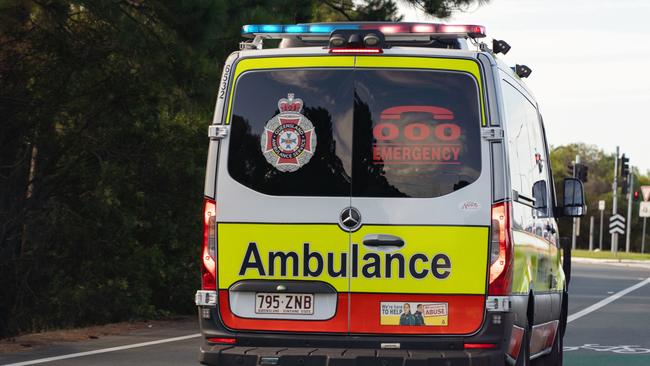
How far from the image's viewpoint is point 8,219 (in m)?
22.5

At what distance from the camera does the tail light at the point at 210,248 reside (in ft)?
30.3

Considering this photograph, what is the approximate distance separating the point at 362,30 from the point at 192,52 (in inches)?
383

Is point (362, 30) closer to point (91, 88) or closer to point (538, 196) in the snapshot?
point (538, 196)

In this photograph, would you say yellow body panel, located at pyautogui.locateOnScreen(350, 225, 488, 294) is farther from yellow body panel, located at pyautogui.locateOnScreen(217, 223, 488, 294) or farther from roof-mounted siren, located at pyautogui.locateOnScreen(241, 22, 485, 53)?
roof-mounted siren, located at pyautogui.locateOnScreen(241, 22, 485, 53)

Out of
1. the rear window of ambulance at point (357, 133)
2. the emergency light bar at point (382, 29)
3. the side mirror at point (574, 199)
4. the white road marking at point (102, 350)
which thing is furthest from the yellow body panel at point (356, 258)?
the white road marking at point (102, 350)

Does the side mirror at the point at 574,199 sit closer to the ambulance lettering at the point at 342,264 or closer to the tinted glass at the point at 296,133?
the ambulance lettering at the point at 342,264

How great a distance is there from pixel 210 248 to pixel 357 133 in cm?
123

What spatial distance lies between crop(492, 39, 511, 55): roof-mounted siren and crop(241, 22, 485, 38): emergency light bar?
99 cm

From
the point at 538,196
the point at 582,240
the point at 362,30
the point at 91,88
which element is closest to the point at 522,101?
the point at 538,196

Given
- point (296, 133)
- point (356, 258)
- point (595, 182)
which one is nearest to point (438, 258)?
point (356, 258)

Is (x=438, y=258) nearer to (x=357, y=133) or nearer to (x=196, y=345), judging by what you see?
(x=357, y=133)

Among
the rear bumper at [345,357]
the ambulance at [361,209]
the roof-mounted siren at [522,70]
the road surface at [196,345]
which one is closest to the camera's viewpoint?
the rear bumper at [345,357]

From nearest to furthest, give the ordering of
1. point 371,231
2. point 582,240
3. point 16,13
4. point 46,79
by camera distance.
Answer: point 371,231 < point 16,13 < point 46,79 < point 582,240

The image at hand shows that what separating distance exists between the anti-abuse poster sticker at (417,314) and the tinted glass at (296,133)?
0.82 m
